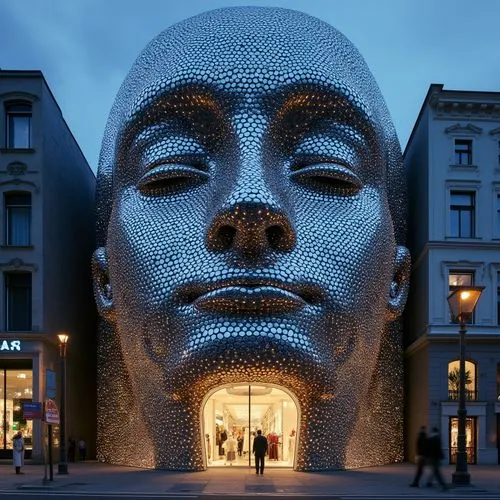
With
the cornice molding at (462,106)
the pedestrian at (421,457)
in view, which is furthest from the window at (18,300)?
the cornice molding at (462,106)

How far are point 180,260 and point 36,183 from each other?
36.9 feet

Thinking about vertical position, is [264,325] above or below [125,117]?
below

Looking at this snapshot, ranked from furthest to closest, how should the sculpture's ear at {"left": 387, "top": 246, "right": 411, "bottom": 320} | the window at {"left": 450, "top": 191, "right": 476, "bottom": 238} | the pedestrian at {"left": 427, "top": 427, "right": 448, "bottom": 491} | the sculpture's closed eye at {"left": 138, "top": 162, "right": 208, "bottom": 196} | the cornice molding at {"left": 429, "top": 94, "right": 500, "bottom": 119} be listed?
the window at {"left": 450, "top": 191, "right": 476, "bottom": 238}, the cornice molding at {"left": 429, "top": 94, "right": 500, "bottom": 119}, the sculpture's ear at {"left": 387, "top": 246, "right": 411, "bottom": 320}, the sculpture's closed eye at {"left": 138, "top": 162, "right": 208, "bottom": 196}, the pedestrian at {"left": 427, "top": 427, "right": 448, "bottom": 491}

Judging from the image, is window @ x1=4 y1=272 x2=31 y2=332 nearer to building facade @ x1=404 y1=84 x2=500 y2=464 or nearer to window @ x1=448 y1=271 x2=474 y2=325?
building facade @ x1=404 y1=84 x2=500 y2=464

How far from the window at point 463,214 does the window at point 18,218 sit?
15.6 m

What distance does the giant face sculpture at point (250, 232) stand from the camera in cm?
1845

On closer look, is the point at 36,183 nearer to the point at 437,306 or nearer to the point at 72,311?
the point at 72,311

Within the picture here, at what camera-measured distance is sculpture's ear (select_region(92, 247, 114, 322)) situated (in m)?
23.0

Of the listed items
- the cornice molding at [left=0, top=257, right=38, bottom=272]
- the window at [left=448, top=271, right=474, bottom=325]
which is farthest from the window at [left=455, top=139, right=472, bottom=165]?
the cornice molding at [left=0, top=257, right=38, bottom=272]

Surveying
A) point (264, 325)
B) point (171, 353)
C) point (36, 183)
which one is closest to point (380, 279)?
point (264, 325)

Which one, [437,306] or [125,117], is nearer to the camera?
[125,117]

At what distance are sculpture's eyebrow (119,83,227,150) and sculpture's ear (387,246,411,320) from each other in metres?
7.15

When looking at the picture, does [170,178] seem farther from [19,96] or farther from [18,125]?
[18,125]

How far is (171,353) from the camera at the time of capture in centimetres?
1934
